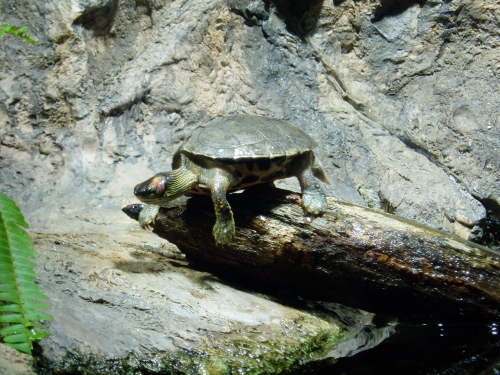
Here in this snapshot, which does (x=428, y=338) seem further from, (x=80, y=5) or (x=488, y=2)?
(x=80, y=5)

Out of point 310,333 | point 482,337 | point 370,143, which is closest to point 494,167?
point 370,143

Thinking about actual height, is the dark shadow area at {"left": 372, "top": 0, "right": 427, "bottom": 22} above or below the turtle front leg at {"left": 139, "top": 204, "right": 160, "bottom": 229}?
above

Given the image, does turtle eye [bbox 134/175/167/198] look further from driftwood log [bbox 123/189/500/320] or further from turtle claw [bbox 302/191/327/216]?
turtle claw [bbox 302/191/327/216]

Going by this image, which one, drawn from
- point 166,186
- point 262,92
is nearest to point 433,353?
point 166,186

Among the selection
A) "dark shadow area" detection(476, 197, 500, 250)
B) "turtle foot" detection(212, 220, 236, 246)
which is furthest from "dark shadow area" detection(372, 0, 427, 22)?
"turtle foot" detection(212, 220, 236, 246)

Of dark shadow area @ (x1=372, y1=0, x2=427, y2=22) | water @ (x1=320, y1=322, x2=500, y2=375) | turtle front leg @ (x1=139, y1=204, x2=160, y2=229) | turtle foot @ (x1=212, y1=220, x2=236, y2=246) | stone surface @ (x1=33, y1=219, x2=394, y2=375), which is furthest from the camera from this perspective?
dark shadow area @ (x1=372, y1=0, x2=427, y2=22)

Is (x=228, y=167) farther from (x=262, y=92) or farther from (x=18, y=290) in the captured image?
(x=262, y=92)

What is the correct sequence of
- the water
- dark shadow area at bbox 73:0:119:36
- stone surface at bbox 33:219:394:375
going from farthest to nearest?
dark shadow area at bbox 73:0:119:36 < the water < stone surface at bbox 33:219:394:375

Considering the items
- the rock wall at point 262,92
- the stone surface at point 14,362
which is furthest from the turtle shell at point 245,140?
the rock wall at point 262,92
